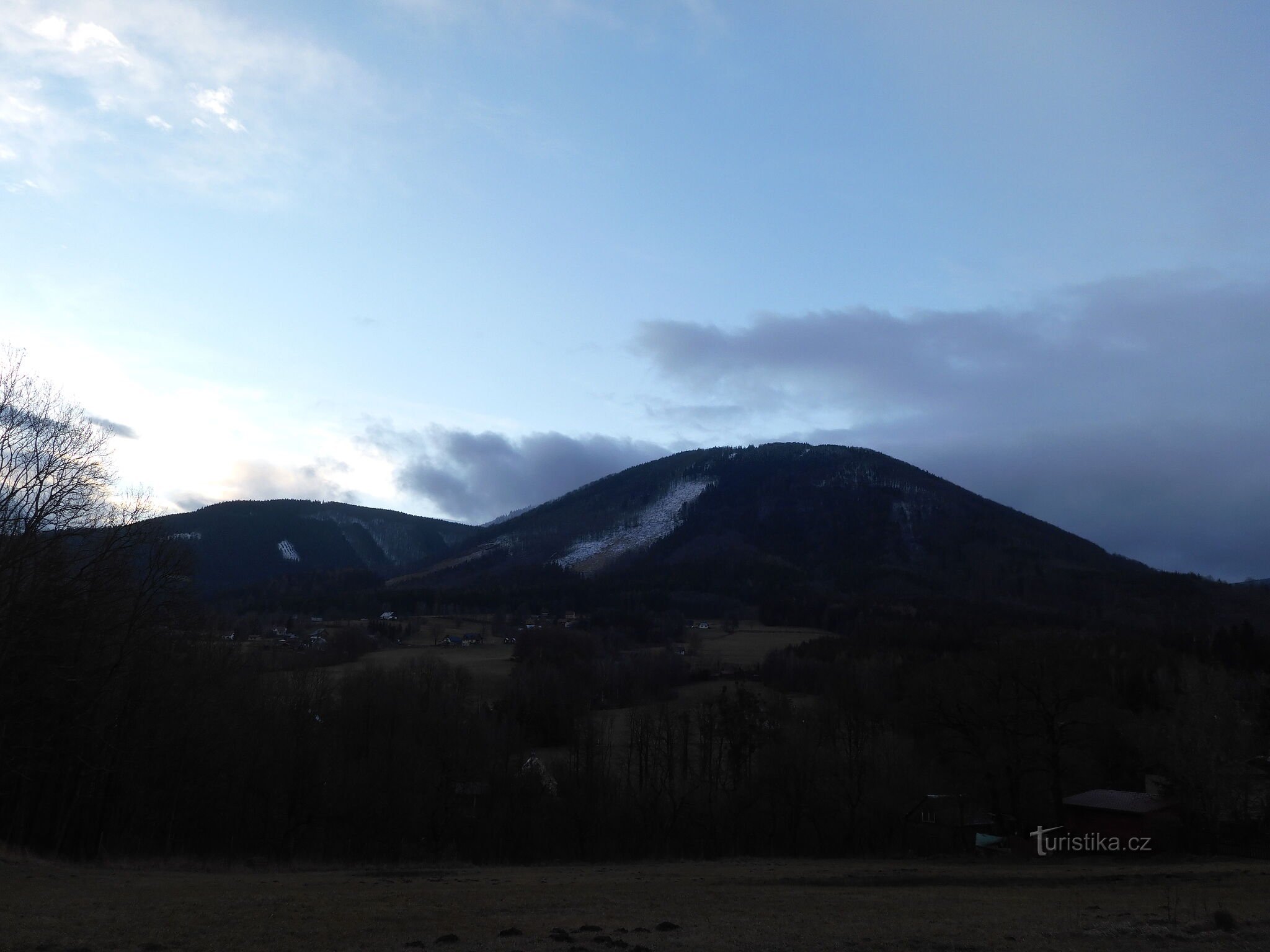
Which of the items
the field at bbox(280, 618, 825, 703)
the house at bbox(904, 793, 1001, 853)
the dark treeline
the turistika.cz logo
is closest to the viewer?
the dark treeline

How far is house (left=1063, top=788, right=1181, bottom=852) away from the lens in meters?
55.8

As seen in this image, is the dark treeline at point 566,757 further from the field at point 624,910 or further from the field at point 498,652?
the field at point 498,652

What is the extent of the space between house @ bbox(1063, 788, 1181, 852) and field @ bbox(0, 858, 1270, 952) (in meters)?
18.9

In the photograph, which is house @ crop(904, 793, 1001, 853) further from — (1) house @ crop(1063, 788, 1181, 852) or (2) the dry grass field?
→ (2) the dry grass field

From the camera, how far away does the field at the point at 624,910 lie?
1858cm

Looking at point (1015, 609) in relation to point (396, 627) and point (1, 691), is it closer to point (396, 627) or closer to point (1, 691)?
point (396, 627)

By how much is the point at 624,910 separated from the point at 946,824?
47217 mm

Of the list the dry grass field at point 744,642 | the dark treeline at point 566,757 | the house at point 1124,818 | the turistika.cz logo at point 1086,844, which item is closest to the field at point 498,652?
the dry grass field at point 744,642

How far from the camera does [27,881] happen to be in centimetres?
2603

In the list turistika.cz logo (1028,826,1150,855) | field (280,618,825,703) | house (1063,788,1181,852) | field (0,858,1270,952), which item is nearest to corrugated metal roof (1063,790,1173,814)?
house (1063,788,1181,852)

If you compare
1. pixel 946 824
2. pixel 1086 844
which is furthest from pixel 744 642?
pixel 1086 844

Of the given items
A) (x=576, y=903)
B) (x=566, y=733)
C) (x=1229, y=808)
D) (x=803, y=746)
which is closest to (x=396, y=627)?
(x=566, y=733)

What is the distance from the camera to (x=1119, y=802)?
59188 millimetres

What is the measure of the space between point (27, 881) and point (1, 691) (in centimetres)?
957
